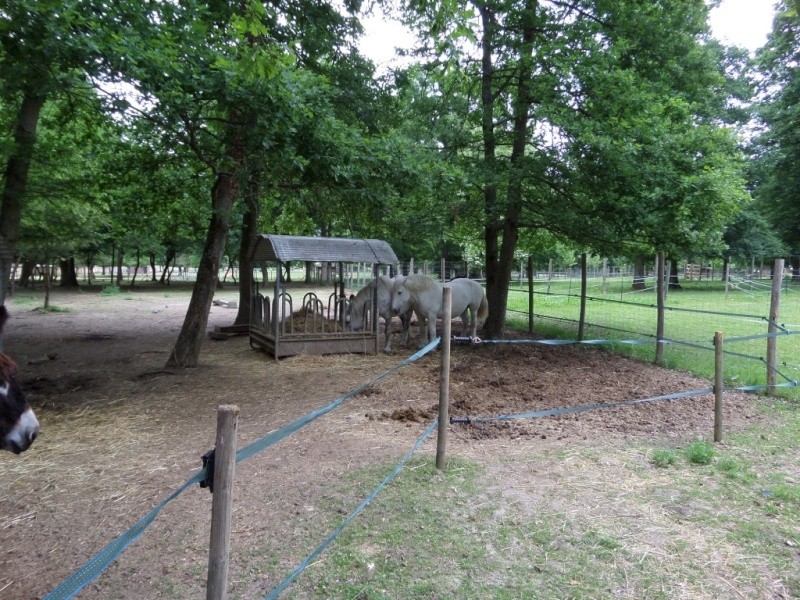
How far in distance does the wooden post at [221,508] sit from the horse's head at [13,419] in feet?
3.81

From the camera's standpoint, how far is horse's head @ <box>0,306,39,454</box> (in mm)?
2500

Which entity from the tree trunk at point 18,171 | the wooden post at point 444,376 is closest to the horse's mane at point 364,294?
the tree trunk at point 18,171

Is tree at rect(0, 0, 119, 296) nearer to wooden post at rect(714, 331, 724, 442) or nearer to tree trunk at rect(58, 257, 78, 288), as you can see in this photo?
wooden post at rect(714, 331, 724, 442)

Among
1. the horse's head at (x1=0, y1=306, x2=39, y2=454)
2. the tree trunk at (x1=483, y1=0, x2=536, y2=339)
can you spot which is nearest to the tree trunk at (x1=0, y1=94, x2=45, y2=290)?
the horse's head at (x1=0, y1=306, x2=39, y2=454)

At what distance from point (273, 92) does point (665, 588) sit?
5521 mm

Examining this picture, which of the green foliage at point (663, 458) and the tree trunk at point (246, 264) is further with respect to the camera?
the tree trunk at point (246, 264)

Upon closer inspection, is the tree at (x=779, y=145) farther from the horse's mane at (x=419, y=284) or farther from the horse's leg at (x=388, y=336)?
the horse's leg at (x=388, y=336)

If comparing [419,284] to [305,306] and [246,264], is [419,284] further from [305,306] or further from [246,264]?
[246,264]

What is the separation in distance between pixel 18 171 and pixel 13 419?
607cm

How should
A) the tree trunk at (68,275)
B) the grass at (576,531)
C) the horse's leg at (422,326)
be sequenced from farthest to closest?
1. the tree trunk at (68,275)
2. the horse's leg at (422,326)
3. the grass at (576,531)

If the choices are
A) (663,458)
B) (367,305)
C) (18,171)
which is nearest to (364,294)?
(367,305)

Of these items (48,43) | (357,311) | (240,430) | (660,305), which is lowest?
(240,430)

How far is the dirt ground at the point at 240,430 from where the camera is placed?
3145 mm

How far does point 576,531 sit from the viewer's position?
3355 millimetres
